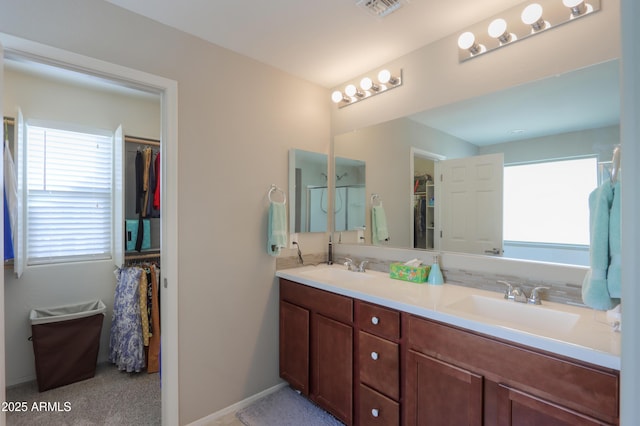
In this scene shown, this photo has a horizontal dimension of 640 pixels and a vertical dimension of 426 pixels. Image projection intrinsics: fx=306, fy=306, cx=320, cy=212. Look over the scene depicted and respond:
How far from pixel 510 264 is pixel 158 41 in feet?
7.78

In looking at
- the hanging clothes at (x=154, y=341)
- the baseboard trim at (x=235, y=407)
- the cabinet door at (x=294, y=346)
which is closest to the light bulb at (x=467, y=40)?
the cabinet door at (x=294, y=346)

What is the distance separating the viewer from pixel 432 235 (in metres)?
2.03

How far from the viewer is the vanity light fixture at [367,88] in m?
2.21

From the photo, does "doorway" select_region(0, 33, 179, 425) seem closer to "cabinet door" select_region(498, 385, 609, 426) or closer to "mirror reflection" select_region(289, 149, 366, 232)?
"mirror reflection" select_region(289, 149, 366, 232)

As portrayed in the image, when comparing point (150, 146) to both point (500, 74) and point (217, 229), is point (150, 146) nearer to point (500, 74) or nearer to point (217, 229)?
point (217, 229)

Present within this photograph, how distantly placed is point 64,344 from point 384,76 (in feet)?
10.4

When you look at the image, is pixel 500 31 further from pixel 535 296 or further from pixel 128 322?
pixel 128 322

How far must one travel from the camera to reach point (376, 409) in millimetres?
1661

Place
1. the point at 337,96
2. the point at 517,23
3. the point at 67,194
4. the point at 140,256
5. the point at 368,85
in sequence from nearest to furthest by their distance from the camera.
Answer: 1. the point at 517,23
2. the point at 368,85
3. the point at 337,96
4. the point at 67,194
5. the point at 140,256

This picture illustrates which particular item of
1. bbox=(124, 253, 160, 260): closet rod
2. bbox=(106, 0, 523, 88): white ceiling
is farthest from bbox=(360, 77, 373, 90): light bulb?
bbox=(124, 253, 160, 260): closet rod

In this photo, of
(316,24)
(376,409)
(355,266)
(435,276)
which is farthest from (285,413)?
(316,24)

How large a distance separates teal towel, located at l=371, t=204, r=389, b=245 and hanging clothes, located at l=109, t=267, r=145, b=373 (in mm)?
1975

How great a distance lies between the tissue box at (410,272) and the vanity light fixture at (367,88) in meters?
1.29

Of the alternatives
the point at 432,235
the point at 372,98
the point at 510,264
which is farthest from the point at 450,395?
the point at 372,98
